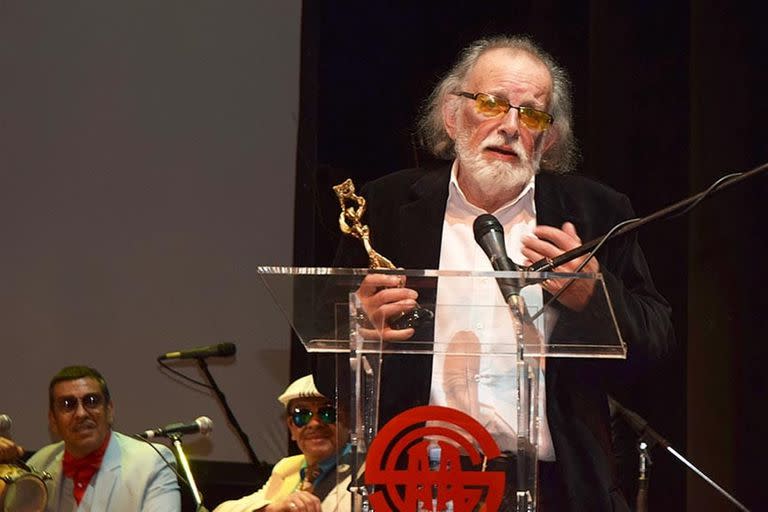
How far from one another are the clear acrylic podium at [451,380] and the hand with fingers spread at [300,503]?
1.72 metres

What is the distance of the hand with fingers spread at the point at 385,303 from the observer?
2.21 metres

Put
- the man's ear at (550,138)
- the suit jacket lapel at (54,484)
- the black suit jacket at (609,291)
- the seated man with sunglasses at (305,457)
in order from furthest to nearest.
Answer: the suit jacket lapel at (54,484) < the seated man with sunglasses at (305,457) < the man's ear at (550,138) < the black suit jacket at (609,291)

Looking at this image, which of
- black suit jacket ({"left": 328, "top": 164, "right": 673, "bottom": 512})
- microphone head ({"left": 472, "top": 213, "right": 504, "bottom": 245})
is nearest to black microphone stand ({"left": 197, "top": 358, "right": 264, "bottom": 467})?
black suit jacket ({"left": 328, "top": 164, "right": 673, "bottom": 512})

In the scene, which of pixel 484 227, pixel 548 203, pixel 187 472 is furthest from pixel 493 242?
pixel 187 472

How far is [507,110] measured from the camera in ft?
10.5

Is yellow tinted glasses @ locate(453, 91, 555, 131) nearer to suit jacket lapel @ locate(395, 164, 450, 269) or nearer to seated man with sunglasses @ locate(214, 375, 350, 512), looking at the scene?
suit jacket lapel @ locate(395, 164, 450, 269)

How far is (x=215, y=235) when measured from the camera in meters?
5.58

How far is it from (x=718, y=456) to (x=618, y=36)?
1.57m

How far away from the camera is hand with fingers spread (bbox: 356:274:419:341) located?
221cm

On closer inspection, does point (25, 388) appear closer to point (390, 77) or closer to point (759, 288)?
point (390, 77)

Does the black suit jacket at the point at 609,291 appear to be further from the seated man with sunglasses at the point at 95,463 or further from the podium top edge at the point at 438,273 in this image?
the seated man with sunglasses at the point at 95,463

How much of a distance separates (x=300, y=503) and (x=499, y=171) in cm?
139

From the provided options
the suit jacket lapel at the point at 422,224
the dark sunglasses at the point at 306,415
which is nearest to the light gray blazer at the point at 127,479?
the dark sunglasses at the point at 306,415

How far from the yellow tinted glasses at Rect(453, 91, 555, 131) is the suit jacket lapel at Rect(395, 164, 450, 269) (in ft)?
0.72
